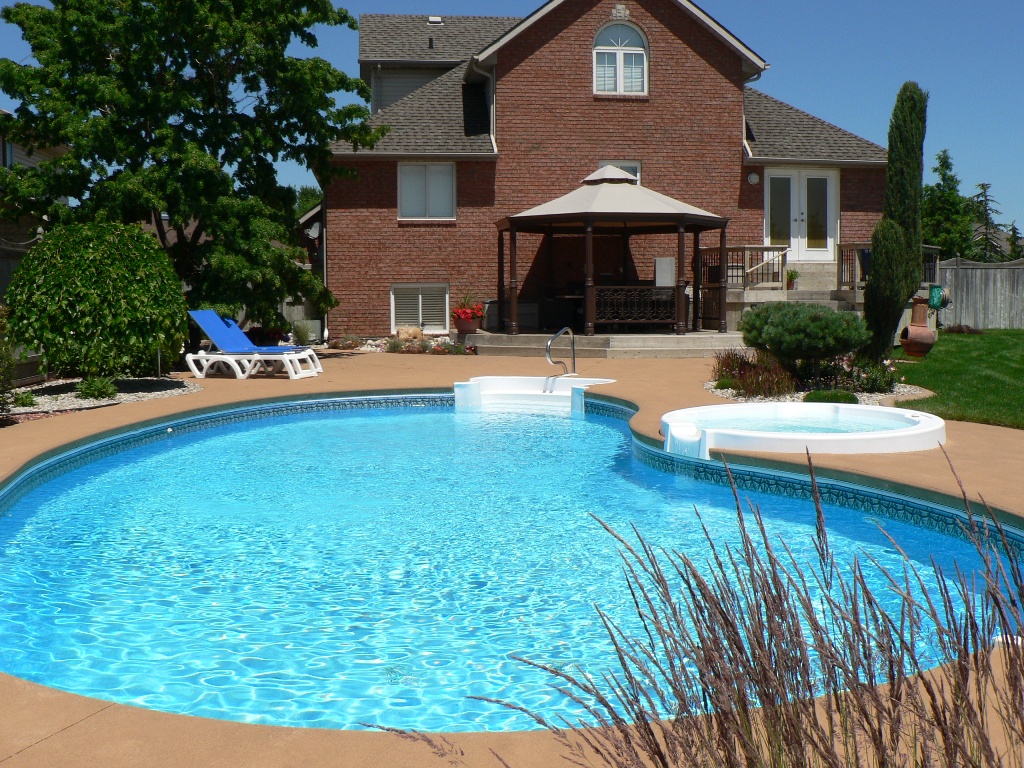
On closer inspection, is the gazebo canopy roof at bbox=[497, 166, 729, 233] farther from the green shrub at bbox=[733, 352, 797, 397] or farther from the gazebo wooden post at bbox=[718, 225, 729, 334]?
the green shrub at bbox=[733, 352, 797, 397]

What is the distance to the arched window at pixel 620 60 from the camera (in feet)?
79.2

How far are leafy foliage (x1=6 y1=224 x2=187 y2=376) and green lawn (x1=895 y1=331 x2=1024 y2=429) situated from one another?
32.9 ft

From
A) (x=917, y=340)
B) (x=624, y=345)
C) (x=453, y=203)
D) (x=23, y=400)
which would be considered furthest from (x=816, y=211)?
(x=23, y=400)

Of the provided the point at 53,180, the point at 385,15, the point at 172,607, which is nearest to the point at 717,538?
the point at 172,607

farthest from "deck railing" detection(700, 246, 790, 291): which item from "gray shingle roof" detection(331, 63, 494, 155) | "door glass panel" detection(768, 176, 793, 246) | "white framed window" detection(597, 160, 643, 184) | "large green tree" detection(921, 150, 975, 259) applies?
"large green tree" detection(921, 150, 975, 259)

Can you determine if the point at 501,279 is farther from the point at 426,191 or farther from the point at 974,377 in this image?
the point at 974,377

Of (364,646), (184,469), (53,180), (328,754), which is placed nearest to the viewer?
(328,754)

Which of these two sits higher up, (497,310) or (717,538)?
(497,310)

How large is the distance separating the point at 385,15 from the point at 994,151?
18.6 metres

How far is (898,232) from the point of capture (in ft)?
48.1

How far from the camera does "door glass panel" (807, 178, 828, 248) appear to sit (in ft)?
82.5

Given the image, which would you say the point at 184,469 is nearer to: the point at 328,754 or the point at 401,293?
the point at 328,754

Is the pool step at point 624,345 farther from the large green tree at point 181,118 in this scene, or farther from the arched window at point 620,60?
the arched window at point 620,60

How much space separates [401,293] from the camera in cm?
2423
